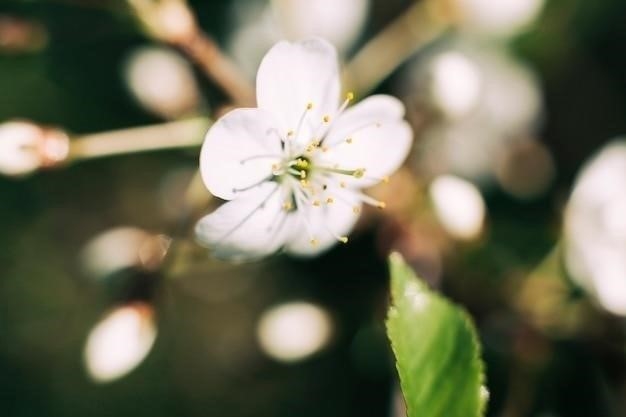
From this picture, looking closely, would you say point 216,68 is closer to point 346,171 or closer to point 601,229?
point 346,171

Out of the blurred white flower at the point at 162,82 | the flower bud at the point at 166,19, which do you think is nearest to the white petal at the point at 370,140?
the flower bud at the point at 166,19

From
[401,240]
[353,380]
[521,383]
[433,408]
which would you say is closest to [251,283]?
[353,380]

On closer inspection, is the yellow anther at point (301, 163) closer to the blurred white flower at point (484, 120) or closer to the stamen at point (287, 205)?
the stamen at point (287, 205)

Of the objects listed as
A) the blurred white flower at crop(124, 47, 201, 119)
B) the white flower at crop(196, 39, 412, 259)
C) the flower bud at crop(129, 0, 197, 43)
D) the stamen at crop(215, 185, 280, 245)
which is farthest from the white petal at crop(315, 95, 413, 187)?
the blurred white flower at crop(124, 47, 201, 119)

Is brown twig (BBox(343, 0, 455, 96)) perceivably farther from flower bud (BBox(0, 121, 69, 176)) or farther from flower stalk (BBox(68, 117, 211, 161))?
flower bud (BBox(0, 121, 69, 176))

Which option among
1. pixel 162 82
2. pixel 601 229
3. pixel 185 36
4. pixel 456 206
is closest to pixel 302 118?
pixel 185 36

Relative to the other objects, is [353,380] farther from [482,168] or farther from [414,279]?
[414,279]
